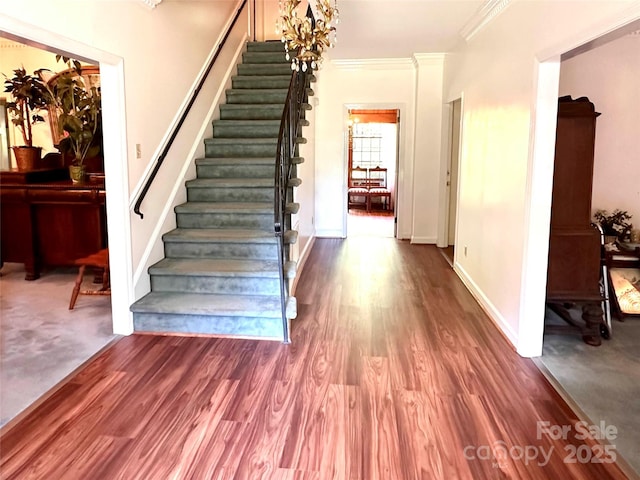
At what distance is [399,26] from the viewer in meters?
5.40

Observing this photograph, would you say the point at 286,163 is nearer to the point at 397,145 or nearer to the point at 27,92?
the point at 27,92

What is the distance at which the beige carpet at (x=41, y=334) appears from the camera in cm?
294

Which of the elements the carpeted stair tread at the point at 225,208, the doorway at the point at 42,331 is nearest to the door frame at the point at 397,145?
the carpeted stair tread at the point at 225,208

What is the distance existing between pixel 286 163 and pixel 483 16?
2.27m

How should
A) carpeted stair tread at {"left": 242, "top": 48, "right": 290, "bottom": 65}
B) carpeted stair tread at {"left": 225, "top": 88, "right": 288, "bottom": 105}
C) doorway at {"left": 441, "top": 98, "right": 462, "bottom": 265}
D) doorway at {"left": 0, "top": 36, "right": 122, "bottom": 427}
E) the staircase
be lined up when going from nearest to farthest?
doorway at {"left": 0, "top": 36, "right": 122, "bottom": 427} → the staircase → carpeted stair tread at {"left": 225, "top": 88, "right": 288, "bottom": 105} → carpeted stair tread at {"left": 242, "top": 48, "right": 290, "bottom": 65} → doorway at {"left": 441, "top": 98, "right": 462, "bottom": 265}

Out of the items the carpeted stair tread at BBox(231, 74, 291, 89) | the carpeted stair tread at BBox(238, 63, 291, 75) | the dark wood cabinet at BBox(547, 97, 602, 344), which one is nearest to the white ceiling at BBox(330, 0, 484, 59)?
the carpeted stair tread at BBox(238, 63, 291, 75)

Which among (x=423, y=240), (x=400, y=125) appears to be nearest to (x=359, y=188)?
(x=400, y=125)

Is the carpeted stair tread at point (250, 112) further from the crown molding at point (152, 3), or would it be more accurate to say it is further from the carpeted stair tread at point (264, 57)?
the crown molding at point (152, 3)

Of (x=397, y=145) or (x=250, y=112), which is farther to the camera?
(x=397, y=145)

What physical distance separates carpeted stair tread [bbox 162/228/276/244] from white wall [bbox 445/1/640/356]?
6.37ft

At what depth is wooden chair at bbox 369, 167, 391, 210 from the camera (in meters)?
11.6

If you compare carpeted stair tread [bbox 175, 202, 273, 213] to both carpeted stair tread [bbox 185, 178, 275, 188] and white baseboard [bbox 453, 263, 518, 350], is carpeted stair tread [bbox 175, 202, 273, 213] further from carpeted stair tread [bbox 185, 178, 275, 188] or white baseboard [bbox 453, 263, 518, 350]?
white baseboard [bbox 453, 263, 518, 350]

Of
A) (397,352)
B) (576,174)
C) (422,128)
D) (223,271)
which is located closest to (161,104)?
(223,271)

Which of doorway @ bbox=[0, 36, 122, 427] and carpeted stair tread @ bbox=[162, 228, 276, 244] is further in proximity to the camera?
carpeted stair tread @ bbox=[162, 228, 276, 244]
